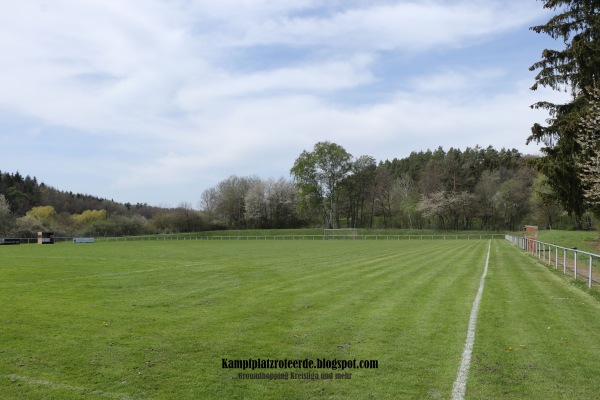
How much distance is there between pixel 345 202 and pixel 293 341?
8984 cm

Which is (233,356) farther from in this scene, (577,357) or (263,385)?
(577,357)

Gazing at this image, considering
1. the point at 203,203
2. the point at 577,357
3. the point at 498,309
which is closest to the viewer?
the point at 577,357

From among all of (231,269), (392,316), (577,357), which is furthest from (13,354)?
(231,269)

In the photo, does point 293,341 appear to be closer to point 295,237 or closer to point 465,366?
point 465,366

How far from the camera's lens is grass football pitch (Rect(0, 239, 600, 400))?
218 inches

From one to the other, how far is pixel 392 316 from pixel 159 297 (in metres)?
6.42

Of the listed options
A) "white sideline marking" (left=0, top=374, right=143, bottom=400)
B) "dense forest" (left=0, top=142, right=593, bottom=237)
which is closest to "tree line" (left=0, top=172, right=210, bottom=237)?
"dense forest" (left=0, top=142, right=593, bottom=237)

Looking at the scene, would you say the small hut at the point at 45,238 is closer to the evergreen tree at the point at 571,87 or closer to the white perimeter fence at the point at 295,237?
the white perimeter fence at the point at 295,237

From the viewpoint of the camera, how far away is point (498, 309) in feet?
33.8

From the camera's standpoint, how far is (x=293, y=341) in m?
7.55

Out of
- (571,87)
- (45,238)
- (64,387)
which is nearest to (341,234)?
(45,238)

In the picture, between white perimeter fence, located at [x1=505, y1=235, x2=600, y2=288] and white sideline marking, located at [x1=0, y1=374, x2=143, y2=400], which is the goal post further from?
white sideline marking, located at [x1=0, y1=374, x2=143, y2=400]

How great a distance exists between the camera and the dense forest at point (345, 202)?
8481cm

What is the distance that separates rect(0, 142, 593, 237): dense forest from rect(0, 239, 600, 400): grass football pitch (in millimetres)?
72186
